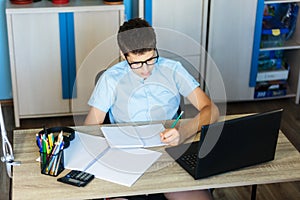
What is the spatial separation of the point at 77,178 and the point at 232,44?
2.24 meters

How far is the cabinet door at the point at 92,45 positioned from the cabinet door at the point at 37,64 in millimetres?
140

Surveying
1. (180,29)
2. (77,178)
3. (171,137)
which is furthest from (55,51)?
(77,178)

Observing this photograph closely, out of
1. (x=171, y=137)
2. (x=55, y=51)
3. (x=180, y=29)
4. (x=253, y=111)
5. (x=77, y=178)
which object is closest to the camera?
(x=77, y=178)

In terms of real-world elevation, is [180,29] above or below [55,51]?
above

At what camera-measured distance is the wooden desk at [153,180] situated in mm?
1885

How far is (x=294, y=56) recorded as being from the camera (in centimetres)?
420

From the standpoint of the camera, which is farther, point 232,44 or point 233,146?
point 232,44

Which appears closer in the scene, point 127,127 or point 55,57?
point 127,127

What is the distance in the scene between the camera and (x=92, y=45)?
3711 mm

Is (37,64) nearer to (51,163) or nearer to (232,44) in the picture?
(232,44)

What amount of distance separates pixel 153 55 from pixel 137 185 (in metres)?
0.60

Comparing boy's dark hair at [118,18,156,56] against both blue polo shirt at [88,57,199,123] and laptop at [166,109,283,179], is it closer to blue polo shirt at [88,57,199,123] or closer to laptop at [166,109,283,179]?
blue polo shirt at [88,57,199,123]

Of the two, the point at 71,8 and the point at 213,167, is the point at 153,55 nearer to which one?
the point at 213,167

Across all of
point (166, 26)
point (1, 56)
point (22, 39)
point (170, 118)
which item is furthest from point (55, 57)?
point (170, 118)
